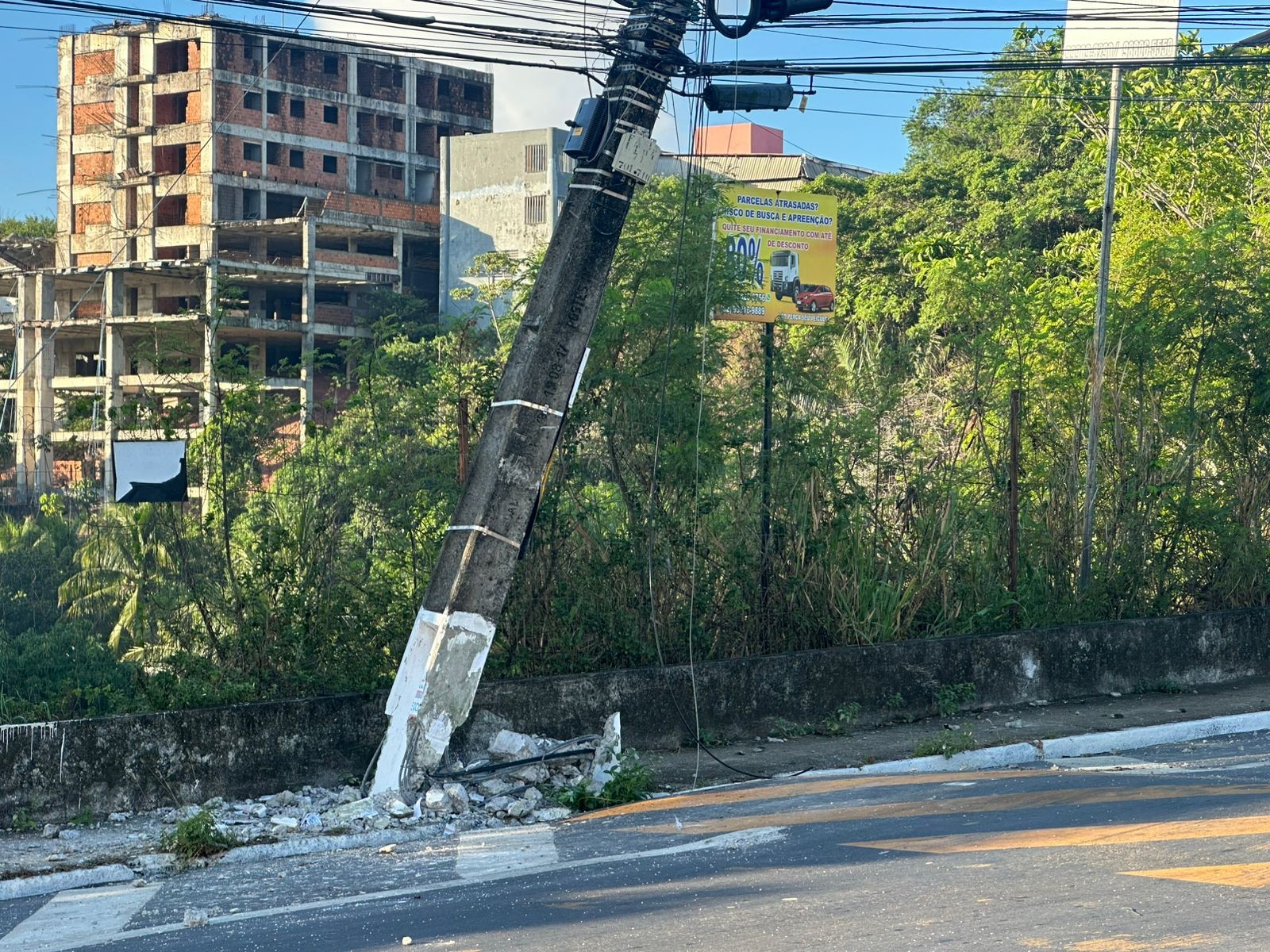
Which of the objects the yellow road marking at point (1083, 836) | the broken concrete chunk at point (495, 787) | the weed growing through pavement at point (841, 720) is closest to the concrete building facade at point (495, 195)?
the weed growing through pavement at point (841, 720)

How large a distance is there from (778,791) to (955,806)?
52.1 inches

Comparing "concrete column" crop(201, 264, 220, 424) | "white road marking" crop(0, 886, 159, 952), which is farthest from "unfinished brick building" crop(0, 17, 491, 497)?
"white road marking" crop(0, 886, 159, 952)

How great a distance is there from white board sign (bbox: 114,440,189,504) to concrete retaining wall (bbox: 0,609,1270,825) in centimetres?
156

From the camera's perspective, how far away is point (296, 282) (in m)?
67.4

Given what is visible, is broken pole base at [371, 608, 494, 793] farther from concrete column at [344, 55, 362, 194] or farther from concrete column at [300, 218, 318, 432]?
concrete column at [344, 55, 362, 194]

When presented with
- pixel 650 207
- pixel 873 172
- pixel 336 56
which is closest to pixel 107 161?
pixel 336 56

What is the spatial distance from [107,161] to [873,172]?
41667mm

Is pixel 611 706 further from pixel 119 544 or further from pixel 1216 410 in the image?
pixel 1216 410

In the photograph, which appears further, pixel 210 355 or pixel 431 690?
pixel 210 355

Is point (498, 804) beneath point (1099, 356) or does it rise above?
beneath

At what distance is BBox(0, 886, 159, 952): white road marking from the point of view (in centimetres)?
604

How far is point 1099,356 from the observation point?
13.6 metres

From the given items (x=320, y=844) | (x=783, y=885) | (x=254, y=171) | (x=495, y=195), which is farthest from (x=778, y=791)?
(x=254, y=171)

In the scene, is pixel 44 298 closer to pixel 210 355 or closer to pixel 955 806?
pixel 210 355
